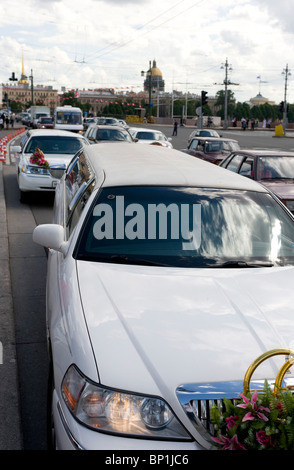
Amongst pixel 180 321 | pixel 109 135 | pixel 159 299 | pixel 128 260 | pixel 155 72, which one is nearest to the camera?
pixel 180 321

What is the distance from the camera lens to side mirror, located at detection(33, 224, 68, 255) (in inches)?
155

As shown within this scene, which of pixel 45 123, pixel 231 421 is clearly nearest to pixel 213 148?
pixel 231 421

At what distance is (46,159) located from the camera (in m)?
12.5

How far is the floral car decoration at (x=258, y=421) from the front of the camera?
2209 mm

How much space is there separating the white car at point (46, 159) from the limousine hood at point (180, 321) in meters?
8.94

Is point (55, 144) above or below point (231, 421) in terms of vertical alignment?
above

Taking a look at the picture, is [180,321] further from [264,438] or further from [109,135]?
[109,135]

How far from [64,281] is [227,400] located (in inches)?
59.4

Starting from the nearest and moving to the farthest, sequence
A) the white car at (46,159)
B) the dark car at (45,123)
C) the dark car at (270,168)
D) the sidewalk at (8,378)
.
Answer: the sidewalk at (8,378), the dark car at (270,168), the white car at (46,159), the dark car at (45,123)

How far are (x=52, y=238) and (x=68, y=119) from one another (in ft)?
115

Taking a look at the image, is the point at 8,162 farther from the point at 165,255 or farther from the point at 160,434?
the point at 160,434

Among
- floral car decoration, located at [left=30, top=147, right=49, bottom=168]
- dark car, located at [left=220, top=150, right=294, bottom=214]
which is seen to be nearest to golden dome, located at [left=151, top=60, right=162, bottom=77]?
floral car decoration, located at [left=30, top=147, right=49, bottom=168]

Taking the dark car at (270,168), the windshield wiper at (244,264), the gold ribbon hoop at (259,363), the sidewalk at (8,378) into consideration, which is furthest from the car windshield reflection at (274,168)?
the gold ribbon hoop at (259,363)

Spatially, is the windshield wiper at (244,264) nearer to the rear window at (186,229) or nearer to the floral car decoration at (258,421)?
the rear window at (186,229)
